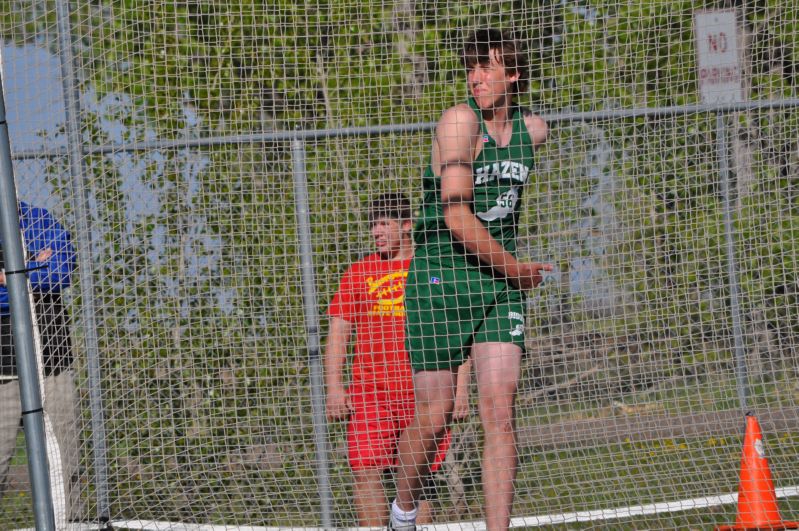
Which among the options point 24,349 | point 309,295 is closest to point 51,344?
point 24,349

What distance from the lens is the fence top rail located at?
4.58 meters

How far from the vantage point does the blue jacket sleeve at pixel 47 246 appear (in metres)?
4.31

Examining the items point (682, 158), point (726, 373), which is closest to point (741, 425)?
point (726, 373)

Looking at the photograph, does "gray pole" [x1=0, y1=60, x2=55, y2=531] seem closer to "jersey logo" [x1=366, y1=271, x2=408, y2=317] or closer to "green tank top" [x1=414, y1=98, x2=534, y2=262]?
"green tank top" [x1=414, y1=98, x2=534, y2=262]

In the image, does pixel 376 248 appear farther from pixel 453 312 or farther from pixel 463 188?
pixel 463 188

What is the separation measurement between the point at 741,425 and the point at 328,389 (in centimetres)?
206

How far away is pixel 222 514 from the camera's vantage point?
187 inches

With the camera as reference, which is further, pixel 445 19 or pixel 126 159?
pixel 445 19

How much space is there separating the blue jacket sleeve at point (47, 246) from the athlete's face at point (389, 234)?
1.44m

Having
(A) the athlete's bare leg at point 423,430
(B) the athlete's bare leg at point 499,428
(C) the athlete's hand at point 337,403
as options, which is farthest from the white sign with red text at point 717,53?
(C) the athlete's hand at point 337,403

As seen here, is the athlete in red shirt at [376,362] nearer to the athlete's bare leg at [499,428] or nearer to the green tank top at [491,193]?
the green tank top at [491,193]

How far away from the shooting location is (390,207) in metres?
4.71

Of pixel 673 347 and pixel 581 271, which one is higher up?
pixel 581 271

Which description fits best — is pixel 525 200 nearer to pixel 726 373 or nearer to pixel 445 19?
pixel 445 19
